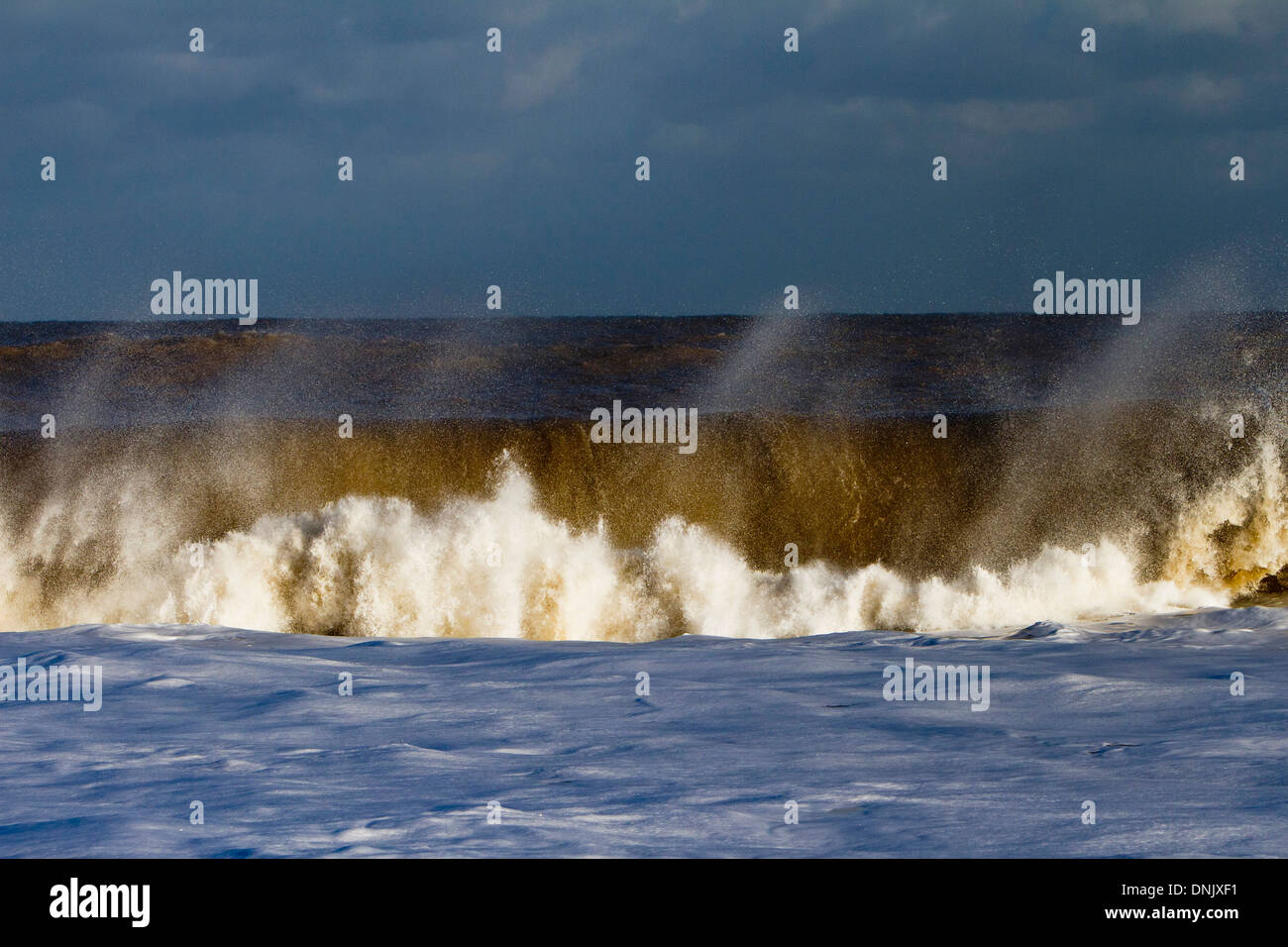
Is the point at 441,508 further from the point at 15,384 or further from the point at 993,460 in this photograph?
the point at 15,384

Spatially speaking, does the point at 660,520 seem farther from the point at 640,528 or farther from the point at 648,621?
the point at 648,621

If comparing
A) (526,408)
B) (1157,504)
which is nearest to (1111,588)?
(1157,504)

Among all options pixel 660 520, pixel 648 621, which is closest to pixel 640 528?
pixel 660 520

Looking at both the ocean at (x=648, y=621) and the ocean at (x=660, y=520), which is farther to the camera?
the ocean at (x=660, y=520)

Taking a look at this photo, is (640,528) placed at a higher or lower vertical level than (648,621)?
higher

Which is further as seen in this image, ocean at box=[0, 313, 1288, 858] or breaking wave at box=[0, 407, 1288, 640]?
breaking wave at box=[0, 407, 1288, 640]

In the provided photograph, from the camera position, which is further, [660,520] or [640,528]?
[660,520]

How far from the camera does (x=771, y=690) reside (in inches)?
327

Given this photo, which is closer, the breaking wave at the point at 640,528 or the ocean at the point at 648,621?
the ocean at the point at 648,621

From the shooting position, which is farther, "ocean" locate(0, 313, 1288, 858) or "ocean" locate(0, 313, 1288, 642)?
"ocean" locate(0, 313, 1288, 642)

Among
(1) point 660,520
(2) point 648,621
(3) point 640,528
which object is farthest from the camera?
(1) point 660,520

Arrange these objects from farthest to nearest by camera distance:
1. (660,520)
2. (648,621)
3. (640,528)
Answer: (660,520) → (640,528) → (648,621)

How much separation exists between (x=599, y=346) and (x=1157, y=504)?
65.3ft
